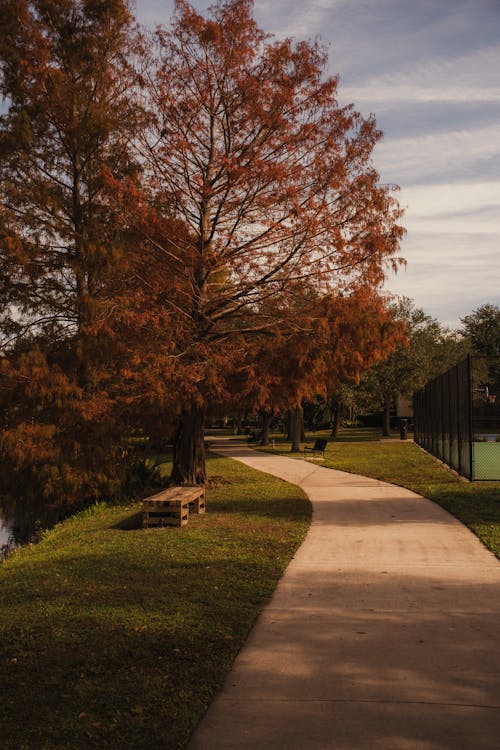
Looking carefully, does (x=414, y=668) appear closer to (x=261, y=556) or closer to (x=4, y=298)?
(x=261, y=556)

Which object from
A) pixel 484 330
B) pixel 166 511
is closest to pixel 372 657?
pixel 166 511

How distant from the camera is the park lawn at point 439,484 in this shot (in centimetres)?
1238

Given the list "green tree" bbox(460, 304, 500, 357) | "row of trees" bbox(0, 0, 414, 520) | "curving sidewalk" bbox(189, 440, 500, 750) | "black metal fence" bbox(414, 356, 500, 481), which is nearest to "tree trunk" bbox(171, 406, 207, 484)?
"row of trees" bbox(0, 0, 414, 520)

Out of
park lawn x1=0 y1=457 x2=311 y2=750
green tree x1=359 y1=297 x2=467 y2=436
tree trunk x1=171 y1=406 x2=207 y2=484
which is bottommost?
park lawn x1=0 y1=457 x2=311 y2=750

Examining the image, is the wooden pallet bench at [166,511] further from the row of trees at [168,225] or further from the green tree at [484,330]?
the green tree at [484,330]

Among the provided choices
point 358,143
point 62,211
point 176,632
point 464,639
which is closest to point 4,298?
point 62,211

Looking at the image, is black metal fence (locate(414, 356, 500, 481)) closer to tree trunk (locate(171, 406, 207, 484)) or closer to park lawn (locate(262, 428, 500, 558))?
park lawn (locate(262, 428, 500, 558))

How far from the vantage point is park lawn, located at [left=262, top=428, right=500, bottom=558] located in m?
12.4

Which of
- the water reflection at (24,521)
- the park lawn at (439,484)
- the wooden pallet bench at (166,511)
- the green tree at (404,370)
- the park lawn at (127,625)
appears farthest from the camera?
the green tree at (404,370)

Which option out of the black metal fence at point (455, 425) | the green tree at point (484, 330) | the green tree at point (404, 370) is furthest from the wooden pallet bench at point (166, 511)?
the green tree at point (484, 330)

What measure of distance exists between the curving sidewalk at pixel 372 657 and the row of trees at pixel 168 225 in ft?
22.0

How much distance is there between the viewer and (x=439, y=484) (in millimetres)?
18891

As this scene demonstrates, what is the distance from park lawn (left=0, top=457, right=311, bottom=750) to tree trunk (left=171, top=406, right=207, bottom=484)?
19.6 feet

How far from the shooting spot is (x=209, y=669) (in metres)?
5.49
